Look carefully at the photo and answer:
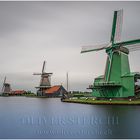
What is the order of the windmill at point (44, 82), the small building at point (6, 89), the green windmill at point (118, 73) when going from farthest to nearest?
the small building at point (6, 89) < the windmill at point (44, 82) < the green windmill at point (118, 73)

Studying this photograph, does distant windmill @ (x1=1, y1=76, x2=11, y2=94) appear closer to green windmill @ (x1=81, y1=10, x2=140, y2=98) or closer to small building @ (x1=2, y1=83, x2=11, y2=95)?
small building @ (x1=2, y1=83, x2=11, y2=95)

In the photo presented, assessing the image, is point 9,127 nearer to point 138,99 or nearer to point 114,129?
point 114,129

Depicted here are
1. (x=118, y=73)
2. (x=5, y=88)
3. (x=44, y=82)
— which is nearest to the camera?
(x=118, y=73)

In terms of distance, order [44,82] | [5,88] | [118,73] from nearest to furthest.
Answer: [118,73] < [44,82] < [5,88]

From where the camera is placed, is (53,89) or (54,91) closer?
(54,91)

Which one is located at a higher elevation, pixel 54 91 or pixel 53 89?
pixel 53 89

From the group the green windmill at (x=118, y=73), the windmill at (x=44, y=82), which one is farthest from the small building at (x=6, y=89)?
the green windmill at (x=118, y=73)

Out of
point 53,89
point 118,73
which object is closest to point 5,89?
point 53,89

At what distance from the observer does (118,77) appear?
37.5m

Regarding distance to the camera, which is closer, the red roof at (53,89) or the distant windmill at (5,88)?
the red roof at (53,89)

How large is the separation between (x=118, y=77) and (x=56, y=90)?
1891 inches

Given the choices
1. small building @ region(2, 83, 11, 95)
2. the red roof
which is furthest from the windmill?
small building @ region(2, 83, 11, 95)

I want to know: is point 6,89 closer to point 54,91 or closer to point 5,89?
point 5,89

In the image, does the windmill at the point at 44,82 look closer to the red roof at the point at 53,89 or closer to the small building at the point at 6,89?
the red roof at the point at 53,89
